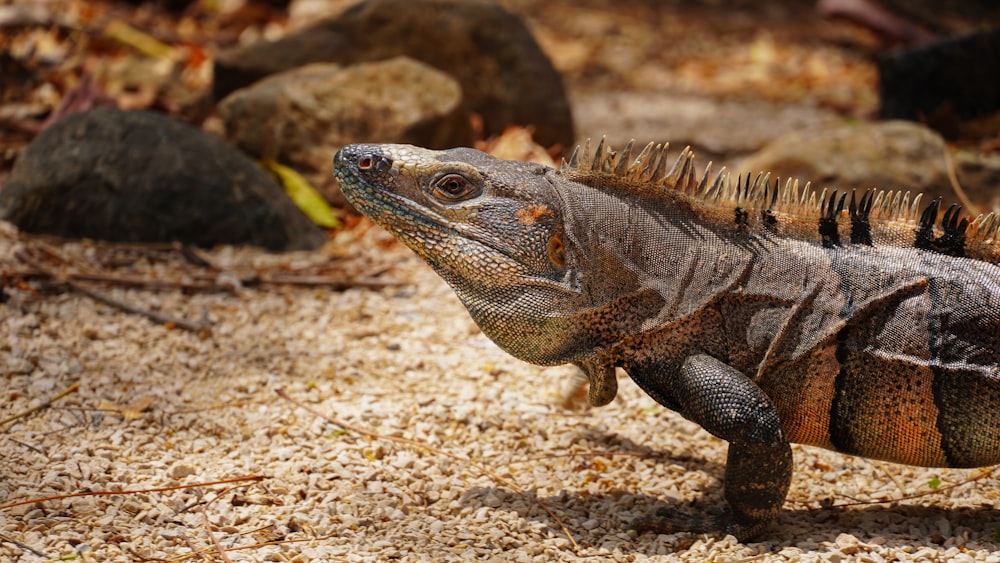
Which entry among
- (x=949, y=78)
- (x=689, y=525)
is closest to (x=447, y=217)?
(x=689, y=525)

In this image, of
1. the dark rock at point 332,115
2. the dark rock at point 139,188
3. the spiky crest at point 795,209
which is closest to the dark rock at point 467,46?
the dark rock at point 332,115

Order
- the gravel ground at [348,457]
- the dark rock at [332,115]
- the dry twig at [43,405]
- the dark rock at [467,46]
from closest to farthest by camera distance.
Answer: the gravel ground at [348,457] → the dry twig at [43,405] → the dark rock at [332,115] → the dark rock at [467,46]

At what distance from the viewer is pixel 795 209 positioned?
167 inches

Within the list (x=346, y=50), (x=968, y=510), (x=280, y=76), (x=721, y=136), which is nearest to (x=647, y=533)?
(x=968, y=510)

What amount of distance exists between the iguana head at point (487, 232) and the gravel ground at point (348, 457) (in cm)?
87

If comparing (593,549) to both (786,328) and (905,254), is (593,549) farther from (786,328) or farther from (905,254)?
(905,254)

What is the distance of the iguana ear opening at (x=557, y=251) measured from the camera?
13.3 feet

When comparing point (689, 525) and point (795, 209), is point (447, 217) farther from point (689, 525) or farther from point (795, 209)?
point (689, 525)

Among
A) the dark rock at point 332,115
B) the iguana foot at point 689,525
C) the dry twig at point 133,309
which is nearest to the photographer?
the iguana foot at point 689,525

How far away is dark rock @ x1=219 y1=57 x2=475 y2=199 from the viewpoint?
811 centimetres

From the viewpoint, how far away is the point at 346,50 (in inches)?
377

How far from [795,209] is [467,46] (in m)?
5.97

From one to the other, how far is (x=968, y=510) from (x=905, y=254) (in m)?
1.23

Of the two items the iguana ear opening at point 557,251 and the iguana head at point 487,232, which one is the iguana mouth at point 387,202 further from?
the iguana ear opening at point 557,251
